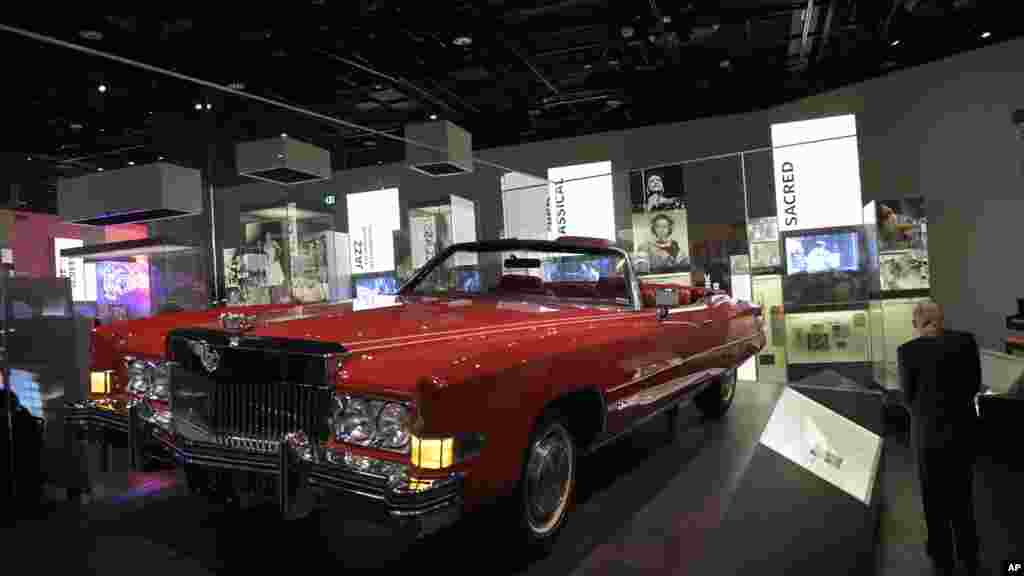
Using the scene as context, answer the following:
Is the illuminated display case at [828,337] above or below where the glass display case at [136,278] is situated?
below

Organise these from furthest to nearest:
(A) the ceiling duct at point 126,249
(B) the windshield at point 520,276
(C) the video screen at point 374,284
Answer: (C) the video screen at point 374,284 < (A) the ceiling duct at point 126,249 < (B) the windshield at point 520,276

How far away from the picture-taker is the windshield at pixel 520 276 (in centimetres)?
411

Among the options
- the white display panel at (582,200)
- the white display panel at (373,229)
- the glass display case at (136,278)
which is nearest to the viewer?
the glass display case at (136,278)

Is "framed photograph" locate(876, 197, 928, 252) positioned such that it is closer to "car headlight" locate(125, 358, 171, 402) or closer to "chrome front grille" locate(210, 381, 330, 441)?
"chrome front grille" locate(210, 381, 330, 441)

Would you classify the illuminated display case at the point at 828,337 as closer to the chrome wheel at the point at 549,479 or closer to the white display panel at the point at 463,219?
the white display panel at the point at 463,219

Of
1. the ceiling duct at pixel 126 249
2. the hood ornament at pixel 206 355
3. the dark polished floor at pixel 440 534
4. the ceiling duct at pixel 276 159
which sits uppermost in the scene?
the ceiling duct at pixel 276 159

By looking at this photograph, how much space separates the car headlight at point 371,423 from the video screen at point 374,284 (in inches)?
302

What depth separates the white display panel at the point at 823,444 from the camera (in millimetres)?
2400

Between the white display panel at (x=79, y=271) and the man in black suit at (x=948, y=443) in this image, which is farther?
the white display panel at (x=79, y=271)

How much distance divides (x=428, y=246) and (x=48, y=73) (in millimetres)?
5090

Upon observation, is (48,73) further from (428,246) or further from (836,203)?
(836,203)

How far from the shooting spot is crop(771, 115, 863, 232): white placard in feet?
24.3

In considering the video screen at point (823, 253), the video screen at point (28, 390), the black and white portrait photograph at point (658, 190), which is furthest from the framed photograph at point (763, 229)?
the video screen at point (28, 390)

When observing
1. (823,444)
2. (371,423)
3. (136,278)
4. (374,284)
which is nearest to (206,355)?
(371,423)
